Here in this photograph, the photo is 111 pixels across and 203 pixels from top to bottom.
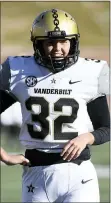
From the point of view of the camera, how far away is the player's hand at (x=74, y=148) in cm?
324

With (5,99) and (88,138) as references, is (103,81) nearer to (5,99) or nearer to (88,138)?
(88,138)

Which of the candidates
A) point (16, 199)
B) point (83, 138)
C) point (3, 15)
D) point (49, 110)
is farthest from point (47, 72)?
point (3, 15)

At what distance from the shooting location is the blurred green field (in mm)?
6441

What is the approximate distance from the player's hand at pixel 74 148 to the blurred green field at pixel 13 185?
121 inches

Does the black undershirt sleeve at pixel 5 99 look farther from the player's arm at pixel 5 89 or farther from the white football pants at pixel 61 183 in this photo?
the white football pants at pixel 61 183

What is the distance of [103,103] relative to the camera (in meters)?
3.50

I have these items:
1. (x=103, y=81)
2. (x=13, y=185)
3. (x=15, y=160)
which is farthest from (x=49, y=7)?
(x=15, y=160)

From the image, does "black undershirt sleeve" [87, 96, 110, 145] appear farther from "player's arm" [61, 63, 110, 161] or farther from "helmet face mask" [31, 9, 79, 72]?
"helmet face mask" [31, 9, 79, 72]

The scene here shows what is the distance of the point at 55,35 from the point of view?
136 inches

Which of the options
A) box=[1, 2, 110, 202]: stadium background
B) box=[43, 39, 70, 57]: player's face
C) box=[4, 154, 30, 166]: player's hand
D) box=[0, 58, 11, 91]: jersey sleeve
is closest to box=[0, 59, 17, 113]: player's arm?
box=[0, 58, 11, 91]: jersey sleeve

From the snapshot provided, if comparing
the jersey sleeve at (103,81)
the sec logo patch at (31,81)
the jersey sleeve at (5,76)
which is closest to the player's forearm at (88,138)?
the jersey sleeve at (103,81)

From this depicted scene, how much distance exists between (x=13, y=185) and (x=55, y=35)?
149 inches

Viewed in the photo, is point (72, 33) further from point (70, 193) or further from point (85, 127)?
point (70, 193)

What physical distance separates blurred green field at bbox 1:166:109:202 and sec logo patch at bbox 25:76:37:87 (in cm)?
297
